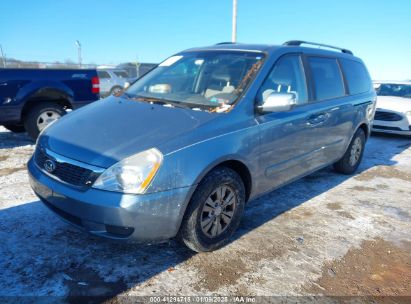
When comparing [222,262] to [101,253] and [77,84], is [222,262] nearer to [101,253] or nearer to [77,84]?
[101,253]

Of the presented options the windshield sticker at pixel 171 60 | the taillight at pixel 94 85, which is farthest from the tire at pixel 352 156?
the taillight at pixel 94 85

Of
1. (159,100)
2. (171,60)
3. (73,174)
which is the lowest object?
(73,174)

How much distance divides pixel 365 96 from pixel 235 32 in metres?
11.0

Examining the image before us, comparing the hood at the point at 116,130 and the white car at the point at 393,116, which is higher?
the hood at the point at 116,130

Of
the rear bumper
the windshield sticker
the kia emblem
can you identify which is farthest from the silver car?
the kia emblem

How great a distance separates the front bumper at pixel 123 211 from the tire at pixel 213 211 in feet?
0.49

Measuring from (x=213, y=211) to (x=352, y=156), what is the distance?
327 cm

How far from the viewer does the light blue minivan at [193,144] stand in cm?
243

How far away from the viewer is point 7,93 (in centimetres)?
576

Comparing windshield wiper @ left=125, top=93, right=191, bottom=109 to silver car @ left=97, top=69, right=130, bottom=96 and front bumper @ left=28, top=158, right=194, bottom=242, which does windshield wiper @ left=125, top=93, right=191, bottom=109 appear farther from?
silver car @ left=97, top=69, right=130, bottom=96

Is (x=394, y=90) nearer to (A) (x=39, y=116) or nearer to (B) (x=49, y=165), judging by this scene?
(A) (x=39, y=116)

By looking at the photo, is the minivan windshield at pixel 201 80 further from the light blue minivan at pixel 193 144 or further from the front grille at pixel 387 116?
the front grille at pixel 387 116

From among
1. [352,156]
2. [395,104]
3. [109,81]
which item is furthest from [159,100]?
[109,81]

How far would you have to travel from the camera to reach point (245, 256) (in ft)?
9.83
